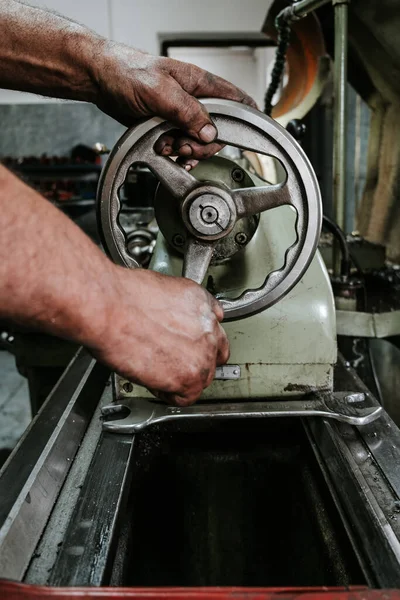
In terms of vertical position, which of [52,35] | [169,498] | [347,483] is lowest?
[169,498]

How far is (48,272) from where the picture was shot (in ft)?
1.47

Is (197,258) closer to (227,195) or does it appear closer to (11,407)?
(227,195)

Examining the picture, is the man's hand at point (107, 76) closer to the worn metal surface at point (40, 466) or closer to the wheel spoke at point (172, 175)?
the wheel spoke at point (172, 175)

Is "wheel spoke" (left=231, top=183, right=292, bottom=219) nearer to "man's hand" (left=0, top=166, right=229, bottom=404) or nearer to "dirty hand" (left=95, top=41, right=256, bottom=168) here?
"dirty hand" (left=95, top=41, right=256, bottom=168)

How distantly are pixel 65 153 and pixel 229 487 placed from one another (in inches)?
198

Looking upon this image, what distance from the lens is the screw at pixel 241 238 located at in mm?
867

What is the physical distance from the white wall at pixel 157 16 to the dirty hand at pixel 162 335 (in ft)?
15.9

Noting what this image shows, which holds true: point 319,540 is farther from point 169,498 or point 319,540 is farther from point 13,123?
point 13,123

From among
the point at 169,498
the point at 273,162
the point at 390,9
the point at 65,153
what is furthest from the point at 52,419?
the point at 65,153

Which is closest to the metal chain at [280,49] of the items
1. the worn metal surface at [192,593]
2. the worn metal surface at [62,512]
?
the worn metal surface at [62,512]

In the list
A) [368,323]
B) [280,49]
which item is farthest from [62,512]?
[280,49]

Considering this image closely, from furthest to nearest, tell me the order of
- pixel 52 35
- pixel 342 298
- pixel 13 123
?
pixel 13 123 < pixel 342 298 < pixel 52 35

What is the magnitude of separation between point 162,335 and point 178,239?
0.38 metres

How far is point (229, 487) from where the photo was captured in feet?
3.17
